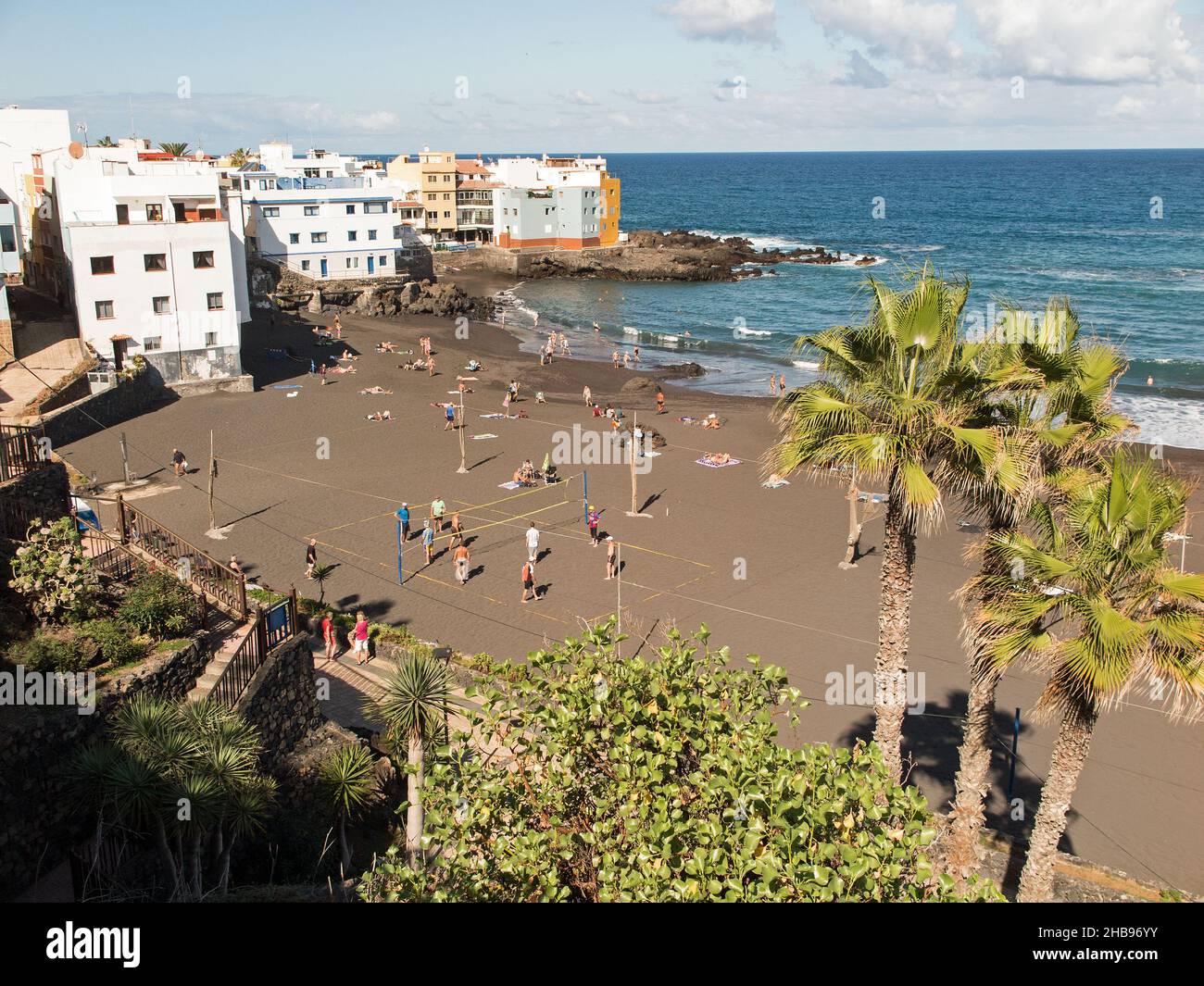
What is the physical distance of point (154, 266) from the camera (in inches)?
1590

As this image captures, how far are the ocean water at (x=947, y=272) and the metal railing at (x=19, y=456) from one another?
13562 millimetres

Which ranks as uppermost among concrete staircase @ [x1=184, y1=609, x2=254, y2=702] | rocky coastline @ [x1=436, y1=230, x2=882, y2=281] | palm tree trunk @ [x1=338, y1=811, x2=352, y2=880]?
rocky coastline @ [x1=436, y1=230, x2=882, y2=281]

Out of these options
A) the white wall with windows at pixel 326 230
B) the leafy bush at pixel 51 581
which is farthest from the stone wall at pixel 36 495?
the white wall with windows at pixel 326 230

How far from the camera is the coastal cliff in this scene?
94125 millimetres

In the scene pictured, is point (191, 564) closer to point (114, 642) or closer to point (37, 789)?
point (114, 642)

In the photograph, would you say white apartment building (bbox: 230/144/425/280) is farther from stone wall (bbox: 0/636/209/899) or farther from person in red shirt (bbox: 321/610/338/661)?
stone wall (bbox: 0/636/209/899)

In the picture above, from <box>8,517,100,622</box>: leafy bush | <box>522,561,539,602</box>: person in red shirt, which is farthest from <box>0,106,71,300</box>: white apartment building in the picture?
<box>8,517,100,622</box>: leafy bush

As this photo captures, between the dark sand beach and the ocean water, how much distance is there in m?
6.99

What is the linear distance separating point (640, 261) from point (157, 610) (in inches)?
3430

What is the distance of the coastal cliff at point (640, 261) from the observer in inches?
3706

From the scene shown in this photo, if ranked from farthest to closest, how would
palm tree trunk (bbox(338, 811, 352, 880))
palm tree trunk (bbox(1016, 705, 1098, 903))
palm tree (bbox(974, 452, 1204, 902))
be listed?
palm tree trunk (bbox(338, 811, 352, 880))
palm tree trunk (bbox(1016, 705, 1098, 903))
palm tree (bbox(974, 452, 1204, 902))

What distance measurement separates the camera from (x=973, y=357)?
33.3 ft

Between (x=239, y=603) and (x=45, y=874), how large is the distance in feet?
17.4

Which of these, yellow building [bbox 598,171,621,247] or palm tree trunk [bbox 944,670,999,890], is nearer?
palm tree trunk [bbox 944,670,999,890]
